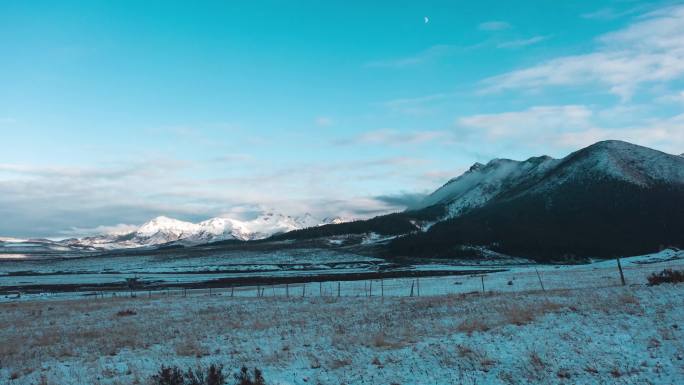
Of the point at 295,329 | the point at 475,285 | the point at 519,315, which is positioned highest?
the point at 519,315

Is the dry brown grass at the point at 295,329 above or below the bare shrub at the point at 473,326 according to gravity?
below

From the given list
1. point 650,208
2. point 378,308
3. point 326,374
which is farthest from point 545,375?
point 650,208

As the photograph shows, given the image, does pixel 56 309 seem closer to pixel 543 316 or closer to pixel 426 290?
pixel 426 290

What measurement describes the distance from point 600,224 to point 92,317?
600 ft

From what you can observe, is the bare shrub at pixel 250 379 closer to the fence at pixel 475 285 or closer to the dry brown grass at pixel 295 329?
A: the dry brown grass at pixel 295 329

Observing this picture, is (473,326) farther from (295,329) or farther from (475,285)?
(475,285)

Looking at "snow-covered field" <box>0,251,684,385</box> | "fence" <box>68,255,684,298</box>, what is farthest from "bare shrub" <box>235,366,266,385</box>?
"fence" <box>68,255,684,298</box>

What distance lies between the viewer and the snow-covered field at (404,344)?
14.4 metres

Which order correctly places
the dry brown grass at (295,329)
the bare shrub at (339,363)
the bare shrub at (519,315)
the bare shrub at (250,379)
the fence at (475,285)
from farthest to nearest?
1. the fence at (475,285)
2. the bare shrub at (519,315)
3. the dry brown grass at (295,329)
4. the bare shrub at (339,363)
5. the bare shrub at (250,379)

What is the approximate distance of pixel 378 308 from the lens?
33.0m

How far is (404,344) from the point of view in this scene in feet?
61.9

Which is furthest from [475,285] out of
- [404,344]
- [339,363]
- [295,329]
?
[339,363]

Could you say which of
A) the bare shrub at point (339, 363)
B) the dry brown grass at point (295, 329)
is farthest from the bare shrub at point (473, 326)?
the bare shrub at point (339, 363)

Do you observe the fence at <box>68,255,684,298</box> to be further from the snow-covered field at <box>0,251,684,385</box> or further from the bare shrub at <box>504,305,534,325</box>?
the snow-covered field at <box>0,251,684,385</box>
